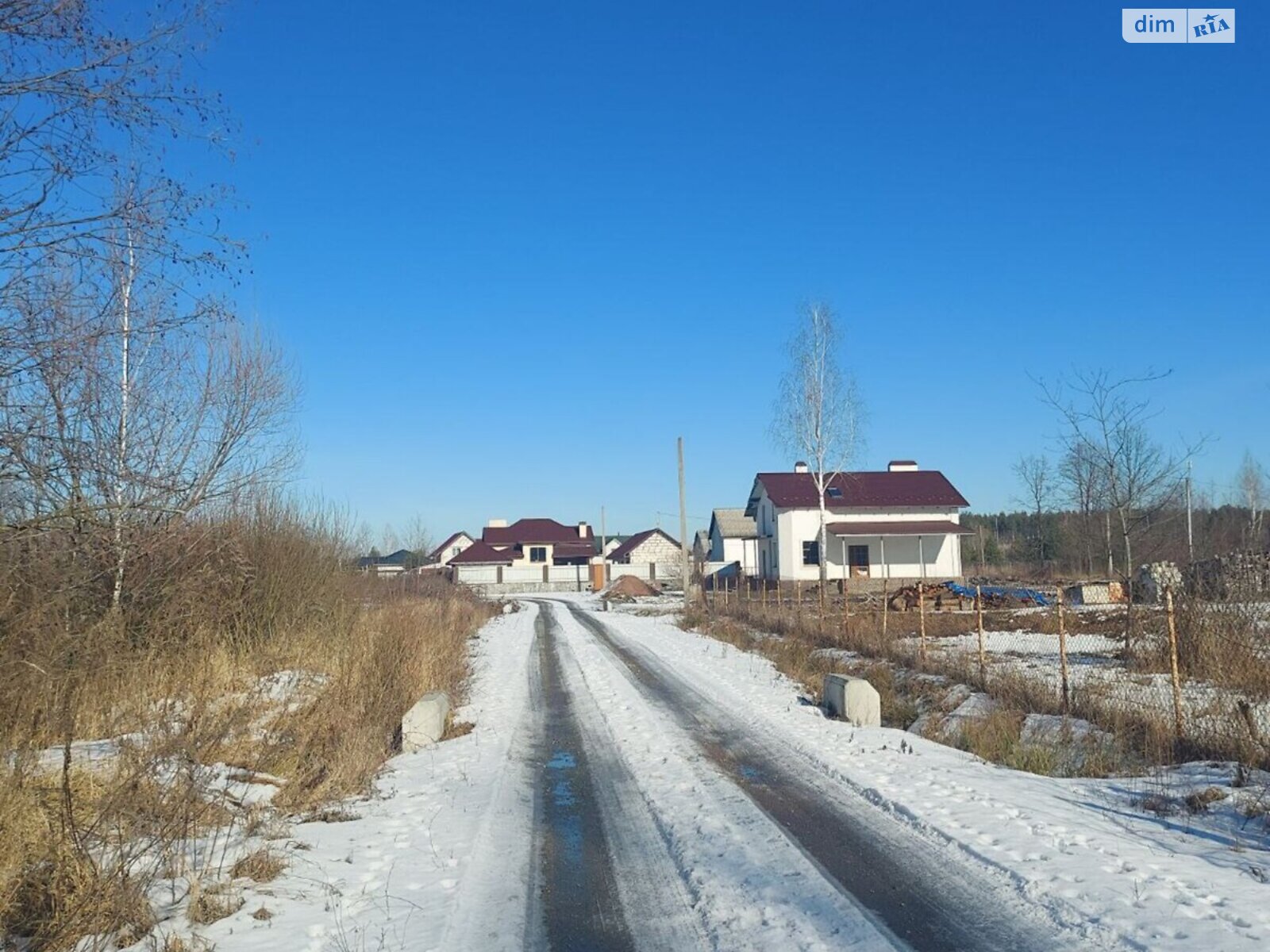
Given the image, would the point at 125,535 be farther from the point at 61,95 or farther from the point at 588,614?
the point at 588,614

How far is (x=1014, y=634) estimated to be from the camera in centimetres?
2408

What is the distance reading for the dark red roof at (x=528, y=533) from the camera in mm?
92000

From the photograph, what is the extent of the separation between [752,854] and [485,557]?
85.7 meters

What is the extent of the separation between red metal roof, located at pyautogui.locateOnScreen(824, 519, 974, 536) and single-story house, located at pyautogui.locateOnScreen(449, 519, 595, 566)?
145 feet

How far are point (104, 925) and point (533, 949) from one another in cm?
224

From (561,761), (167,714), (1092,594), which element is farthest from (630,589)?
(167,714)

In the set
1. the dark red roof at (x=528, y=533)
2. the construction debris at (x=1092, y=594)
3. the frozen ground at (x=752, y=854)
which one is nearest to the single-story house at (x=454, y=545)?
the dark red roof at (x=528, y=533)

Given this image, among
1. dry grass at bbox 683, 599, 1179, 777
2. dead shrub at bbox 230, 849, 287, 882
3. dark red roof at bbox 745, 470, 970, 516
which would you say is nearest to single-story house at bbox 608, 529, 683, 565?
dark red roof at bbox 745, 470, 970, 516

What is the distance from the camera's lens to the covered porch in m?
49.5

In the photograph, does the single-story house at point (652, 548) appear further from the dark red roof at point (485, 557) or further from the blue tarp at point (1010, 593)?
the blue tarp at point (1010, 593)

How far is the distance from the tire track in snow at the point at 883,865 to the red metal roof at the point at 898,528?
124 feet

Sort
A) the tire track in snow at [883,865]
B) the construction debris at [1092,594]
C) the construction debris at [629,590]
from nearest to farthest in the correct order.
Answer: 1. the tire track in snow at [883,865]
2. the construction debris at [1092,594]
3. the construction debris at [629,590]

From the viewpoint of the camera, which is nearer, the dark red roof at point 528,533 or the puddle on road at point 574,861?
the puddle on road at point 574,861

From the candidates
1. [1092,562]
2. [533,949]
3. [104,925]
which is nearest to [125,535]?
[104,925]
